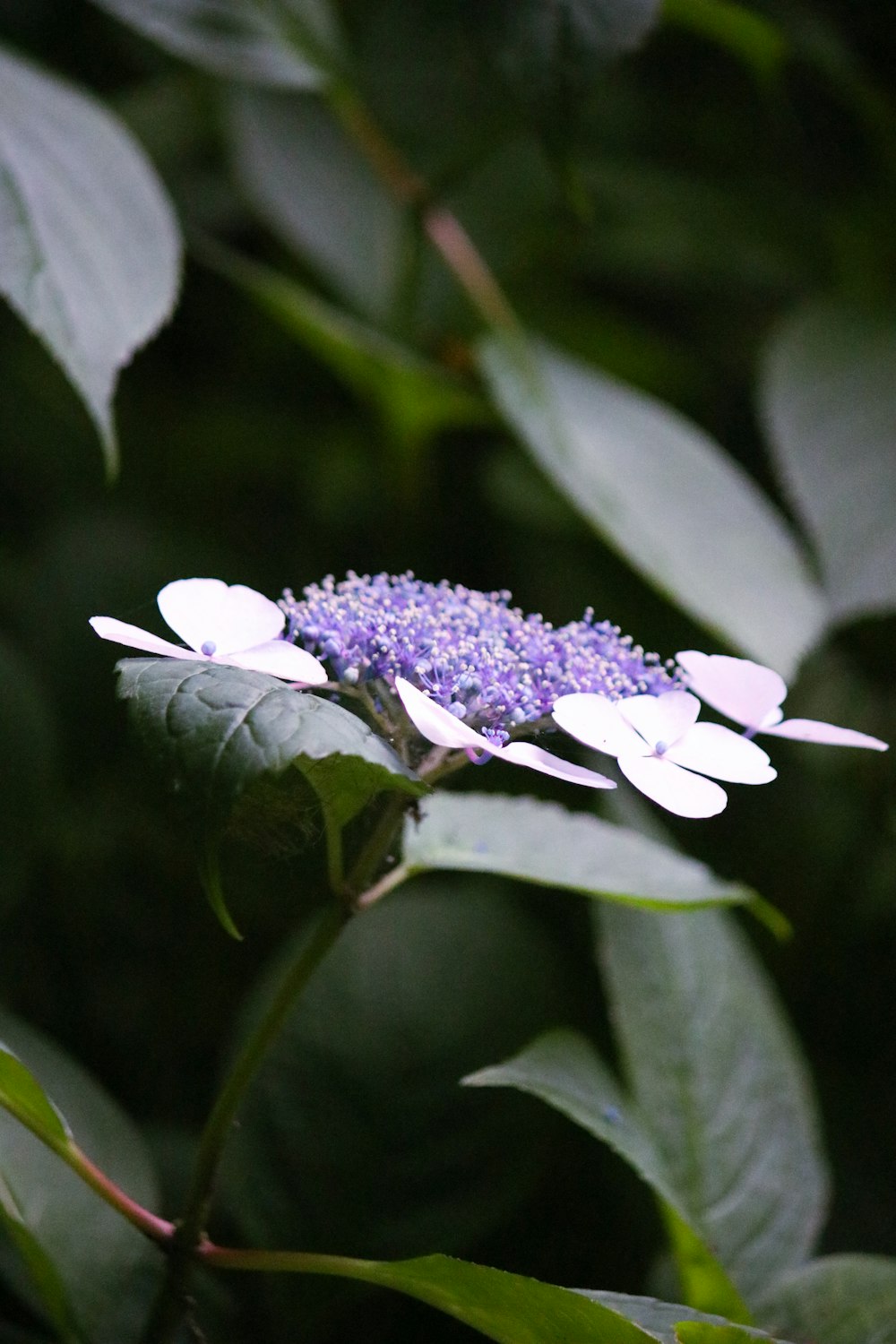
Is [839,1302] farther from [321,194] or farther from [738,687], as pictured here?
[321,194]

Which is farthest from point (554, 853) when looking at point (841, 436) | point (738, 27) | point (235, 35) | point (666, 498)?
point (738, 27)

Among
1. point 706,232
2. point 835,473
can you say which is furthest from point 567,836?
point 706,232

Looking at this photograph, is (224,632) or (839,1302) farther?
(839,1302)

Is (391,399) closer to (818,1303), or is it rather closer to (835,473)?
(835,473)

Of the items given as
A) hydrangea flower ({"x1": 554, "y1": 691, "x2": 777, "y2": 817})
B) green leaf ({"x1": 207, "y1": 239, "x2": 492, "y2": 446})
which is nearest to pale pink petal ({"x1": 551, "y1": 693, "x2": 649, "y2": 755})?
hydrangea flower ({"x1": 554, "y1": 691, "x2": 777, "y2": 817})

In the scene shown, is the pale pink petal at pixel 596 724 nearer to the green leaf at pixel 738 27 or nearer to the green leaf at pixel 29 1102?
the green leaf at pixel 29 1102
